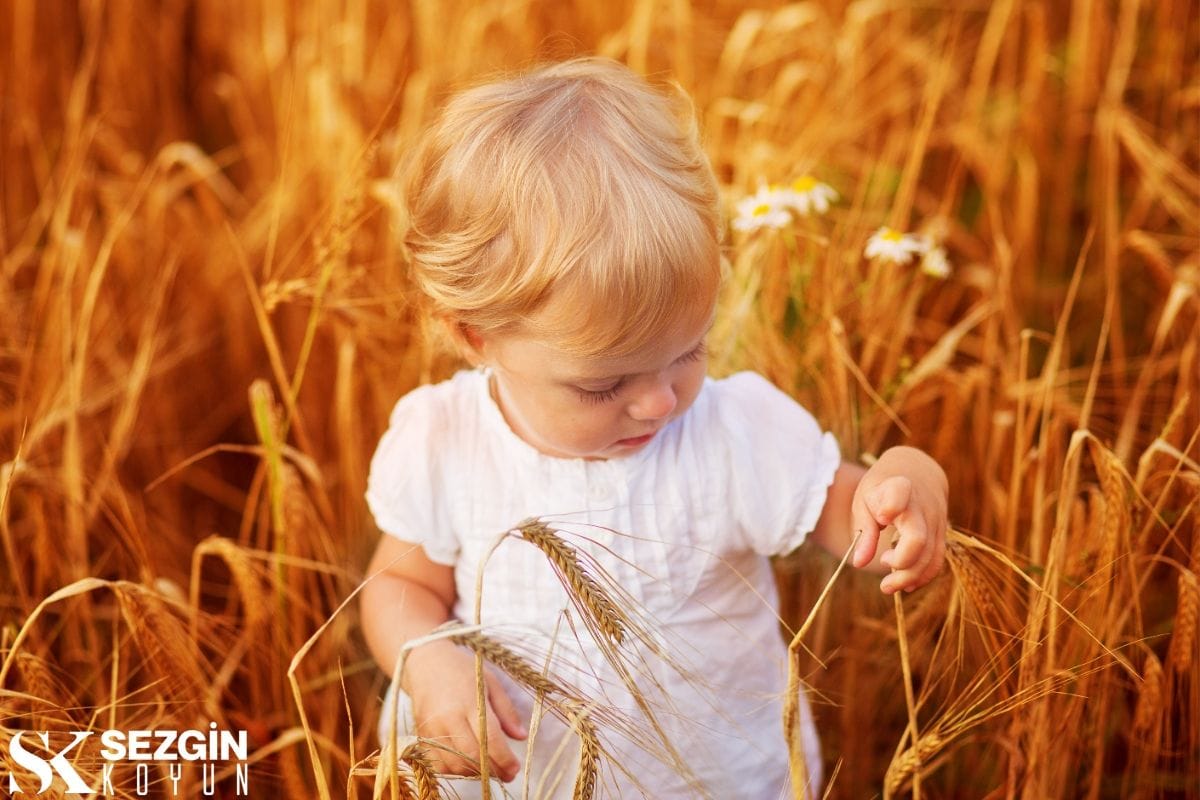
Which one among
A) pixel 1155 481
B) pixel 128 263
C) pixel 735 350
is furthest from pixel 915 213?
pixel 128 263

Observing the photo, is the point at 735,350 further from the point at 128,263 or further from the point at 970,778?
the point at 128,263

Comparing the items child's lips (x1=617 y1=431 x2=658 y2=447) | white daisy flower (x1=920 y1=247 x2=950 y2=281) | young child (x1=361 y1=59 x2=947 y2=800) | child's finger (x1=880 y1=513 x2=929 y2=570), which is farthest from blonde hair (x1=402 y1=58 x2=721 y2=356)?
white daisy flower (x1=920 y1=247 x2=950 y2=281)

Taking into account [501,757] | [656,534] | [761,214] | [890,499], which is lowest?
[501,757]

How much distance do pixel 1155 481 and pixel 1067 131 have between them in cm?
160

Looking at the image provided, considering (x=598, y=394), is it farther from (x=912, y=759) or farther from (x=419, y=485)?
(x=912, y=759)

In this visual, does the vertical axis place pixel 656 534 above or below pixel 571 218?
below

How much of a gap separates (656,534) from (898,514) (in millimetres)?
320

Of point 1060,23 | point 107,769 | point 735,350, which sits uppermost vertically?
point 1060,23

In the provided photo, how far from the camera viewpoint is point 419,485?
147cm

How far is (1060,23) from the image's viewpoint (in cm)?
323

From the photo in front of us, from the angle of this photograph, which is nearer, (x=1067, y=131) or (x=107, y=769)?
(x=107, y=769)

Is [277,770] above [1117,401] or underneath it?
underneath

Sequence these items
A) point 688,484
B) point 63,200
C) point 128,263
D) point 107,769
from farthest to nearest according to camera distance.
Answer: point 128,263
point 63,200
point 688,484
point 107,769

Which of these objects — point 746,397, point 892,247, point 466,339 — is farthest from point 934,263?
point 466,339
